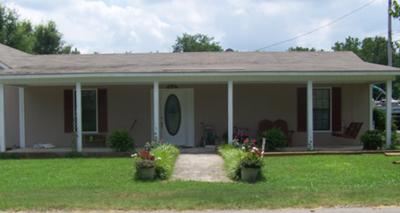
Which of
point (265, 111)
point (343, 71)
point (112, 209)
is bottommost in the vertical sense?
point (112, 209)

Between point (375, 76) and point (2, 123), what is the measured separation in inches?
453

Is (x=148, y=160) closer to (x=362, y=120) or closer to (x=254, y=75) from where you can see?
(x=254, y=75)

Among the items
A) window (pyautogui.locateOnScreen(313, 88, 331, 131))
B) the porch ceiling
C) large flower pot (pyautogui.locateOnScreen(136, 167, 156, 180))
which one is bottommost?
large flower pot (pyautogui.locateOnScreen(136, 167, 156, 180))

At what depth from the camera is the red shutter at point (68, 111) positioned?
19.9 m

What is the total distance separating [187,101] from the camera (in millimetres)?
19859

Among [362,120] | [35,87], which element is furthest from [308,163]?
[35,87]

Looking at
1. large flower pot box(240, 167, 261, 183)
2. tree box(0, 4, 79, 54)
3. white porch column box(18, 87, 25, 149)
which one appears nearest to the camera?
large flower pot box(240, 167, 261, 183)

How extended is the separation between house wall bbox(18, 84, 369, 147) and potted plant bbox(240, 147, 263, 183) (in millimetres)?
8037

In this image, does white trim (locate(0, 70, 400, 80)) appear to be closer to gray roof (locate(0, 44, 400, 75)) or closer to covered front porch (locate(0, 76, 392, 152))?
gray roof (locate(0, 44, 400, 75))

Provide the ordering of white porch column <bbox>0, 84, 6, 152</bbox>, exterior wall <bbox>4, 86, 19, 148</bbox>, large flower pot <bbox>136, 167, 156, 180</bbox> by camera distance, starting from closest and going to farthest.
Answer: large flower pot <bbox>136, 167, 156, 180</bbox> → white porch column <bbox>0, 84, 6, 152</bbox> → exterior wall <bbox>4, 86, 19, 148</bbox>

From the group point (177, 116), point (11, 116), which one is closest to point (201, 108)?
point (177, 116)

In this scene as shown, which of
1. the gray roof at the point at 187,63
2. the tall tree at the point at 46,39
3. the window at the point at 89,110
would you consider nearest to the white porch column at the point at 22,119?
the gray roof at the point at 187,63

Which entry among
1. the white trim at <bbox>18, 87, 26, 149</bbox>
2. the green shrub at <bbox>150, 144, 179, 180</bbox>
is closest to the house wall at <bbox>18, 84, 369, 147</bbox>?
the white trim at <bbox>18, 87, 26, 149</bbox>

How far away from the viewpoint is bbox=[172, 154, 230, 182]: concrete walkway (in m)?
12.4
